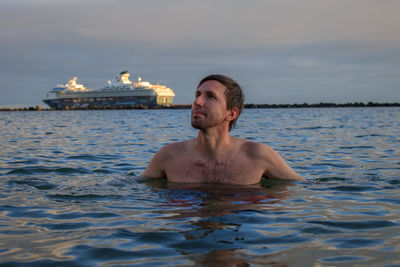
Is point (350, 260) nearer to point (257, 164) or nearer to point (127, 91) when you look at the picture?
point (257, 164)

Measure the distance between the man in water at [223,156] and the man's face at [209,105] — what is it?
1cm

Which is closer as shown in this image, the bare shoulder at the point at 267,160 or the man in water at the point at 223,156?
the man in water at the point at 223,156

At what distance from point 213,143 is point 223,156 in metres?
0.18

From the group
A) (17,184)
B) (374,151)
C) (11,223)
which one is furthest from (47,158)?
(374,151)

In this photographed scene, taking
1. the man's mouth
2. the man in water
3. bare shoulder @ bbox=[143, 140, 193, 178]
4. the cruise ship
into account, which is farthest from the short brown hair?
the cruise ship

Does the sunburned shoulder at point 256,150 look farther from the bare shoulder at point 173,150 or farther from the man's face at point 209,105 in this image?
the bare shoulder at point 173,150

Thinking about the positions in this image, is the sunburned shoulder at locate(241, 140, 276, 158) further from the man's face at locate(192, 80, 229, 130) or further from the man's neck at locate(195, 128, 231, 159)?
the man's face at locate(192, 80, 229, 130)

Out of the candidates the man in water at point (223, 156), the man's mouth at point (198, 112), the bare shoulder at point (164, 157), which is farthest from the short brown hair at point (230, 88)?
the bare shoulder at point (164, 157)

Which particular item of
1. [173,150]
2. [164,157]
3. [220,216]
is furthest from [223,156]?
Result: [220,216]

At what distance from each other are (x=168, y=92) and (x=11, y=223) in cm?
12036

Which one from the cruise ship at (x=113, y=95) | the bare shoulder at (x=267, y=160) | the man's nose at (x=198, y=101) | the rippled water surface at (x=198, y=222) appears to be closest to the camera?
the rippled water surface at (x=198, y=222)

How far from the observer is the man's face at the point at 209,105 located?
410 centimetres

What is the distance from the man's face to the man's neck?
0.17 metres

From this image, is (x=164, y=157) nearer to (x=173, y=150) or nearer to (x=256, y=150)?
(x=173, y=150)
